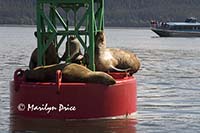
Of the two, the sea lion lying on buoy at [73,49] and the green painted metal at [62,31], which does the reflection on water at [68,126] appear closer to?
the green painted metal at [62,31]

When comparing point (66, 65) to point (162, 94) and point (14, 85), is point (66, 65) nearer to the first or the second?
point (14, 85)

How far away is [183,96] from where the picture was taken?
29781 mm

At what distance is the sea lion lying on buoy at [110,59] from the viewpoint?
2214 centimetres

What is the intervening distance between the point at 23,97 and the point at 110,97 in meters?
2.27

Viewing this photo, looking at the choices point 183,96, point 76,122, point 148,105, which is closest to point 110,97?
point 76,122

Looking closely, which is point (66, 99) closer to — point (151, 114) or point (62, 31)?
point (62, 31)

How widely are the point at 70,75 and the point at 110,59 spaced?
2464mm

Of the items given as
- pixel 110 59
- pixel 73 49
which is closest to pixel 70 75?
pixel 110 59

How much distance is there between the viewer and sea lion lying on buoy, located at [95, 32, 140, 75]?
22142 millimetres

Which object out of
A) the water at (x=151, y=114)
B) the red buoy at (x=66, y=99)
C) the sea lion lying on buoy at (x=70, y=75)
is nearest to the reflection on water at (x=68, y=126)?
the water at (x=151, y=114)

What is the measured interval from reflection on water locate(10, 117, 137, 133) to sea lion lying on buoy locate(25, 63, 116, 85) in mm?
1111

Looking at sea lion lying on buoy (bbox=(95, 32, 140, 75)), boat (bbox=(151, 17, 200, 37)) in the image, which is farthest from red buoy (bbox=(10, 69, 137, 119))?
boat (bbox=(151, 17, 200, 37))

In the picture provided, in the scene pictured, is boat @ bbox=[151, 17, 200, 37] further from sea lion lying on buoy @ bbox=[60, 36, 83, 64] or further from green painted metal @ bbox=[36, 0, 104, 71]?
green painted metal @ bbox=[36, 0, 104, 71]

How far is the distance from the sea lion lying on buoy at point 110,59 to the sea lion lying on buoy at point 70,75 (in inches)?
51.9
